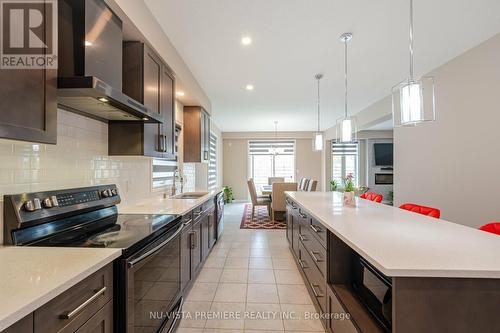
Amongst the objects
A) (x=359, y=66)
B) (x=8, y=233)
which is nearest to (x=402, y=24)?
(x=359, y=66)

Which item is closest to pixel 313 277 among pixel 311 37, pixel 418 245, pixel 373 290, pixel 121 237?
pixel 373 290

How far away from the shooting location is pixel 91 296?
3.25 ft

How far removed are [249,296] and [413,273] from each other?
1817 millimetres

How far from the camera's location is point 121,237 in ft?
4.57

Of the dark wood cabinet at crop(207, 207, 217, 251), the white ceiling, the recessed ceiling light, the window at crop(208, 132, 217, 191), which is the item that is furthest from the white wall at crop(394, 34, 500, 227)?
the window at crop(208, 132, 217, 191)

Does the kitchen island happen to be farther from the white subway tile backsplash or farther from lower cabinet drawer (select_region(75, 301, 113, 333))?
the white subway tile backsplash

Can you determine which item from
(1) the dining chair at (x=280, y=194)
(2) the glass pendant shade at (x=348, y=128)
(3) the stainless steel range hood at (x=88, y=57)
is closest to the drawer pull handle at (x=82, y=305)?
(3) the stainless steel range hood at (x=88, y=57)

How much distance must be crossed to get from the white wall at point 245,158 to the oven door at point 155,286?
24.1ft

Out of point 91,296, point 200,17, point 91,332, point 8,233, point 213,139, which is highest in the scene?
point 200,17

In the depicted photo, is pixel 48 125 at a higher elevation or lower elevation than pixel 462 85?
lower

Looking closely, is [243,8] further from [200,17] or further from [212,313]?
[212,313]

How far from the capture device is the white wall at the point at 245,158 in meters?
9.33

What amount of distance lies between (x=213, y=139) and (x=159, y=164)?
4498mm

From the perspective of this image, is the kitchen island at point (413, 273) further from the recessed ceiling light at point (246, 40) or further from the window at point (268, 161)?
the window at point (268, 161)
